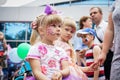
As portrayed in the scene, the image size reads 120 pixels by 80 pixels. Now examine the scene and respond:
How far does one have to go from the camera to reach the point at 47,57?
6.67ft

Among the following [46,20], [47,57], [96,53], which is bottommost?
[96,53]

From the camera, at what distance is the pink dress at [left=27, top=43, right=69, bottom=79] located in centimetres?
202

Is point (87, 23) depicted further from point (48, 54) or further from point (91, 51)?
point (48, 54)

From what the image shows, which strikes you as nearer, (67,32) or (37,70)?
(37,70)

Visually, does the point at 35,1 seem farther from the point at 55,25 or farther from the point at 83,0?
the point at 55,25

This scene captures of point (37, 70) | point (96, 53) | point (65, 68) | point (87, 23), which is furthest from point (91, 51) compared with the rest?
point (37, 70)

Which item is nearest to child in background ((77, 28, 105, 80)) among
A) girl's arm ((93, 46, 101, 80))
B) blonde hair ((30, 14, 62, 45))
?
girl's arm ((93, 46, 101, 80))

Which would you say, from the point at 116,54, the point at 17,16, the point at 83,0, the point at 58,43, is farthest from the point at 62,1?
the point at 116,54

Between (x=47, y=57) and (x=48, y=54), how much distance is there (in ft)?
0.08

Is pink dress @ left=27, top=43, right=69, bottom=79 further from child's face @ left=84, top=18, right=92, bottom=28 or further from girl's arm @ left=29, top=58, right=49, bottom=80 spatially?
child's face @ left=84, top=18, right=92, bottom=28

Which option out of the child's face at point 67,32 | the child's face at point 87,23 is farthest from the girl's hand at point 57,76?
the child's face at point 87,23

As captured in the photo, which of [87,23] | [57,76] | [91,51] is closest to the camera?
[57,76]

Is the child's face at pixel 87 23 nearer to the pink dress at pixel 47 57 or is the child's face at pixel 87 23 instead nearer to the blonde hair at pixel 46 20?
the blonde hair at pixel 46 20

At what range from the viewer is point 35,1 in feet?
39.1
